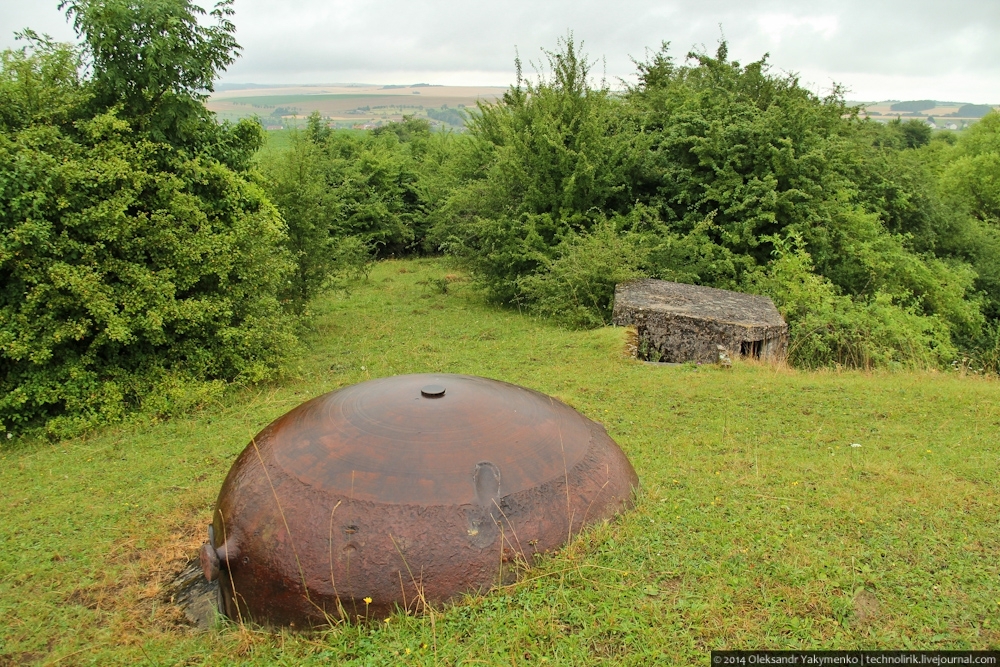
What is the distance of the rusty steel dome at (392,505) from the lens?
3.59m

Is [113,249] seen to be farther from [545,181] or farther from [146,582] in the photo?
[545,181]

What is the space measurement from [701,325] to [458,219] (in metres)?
7.80

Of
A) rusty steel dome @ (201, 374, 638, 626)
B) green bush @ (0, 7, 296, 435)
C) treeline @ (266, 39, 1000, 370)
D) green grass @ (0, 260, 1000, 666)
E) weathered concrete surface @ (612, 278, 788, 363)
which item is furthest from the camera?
treeline @ (266, 39, 1000, 370)

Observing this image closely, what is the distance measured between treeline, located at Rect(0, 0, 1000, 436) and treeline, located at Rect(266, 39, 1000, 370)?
0.18ft

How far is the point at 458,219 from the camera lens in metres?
16.0

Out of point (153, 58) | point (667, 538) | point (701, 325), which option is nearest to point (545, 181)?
point (701, 325)

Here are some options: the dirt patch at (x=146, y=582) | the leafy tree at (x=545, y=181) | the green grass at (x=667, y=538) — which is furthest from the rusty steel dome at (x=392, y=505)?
the leafy tree at (x=545, y=181)

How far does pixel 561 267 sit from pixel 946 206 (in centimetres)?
1162

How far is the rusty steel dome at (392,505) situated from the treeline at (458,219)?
4592mm

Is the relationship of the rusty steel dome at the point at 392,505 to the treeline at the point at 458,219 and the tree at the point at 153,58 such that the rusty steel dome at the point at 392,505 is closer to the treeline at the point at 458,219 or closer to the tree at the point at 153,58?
the treeline at the point at 458,219

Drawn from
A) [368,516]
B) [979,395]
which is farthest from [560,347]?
[368,516]

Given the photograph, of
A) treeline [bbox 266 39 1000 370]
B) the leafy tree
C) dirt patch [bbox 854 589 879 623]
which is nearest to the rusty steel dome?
dirt patch [bbox 854 589 879 623]

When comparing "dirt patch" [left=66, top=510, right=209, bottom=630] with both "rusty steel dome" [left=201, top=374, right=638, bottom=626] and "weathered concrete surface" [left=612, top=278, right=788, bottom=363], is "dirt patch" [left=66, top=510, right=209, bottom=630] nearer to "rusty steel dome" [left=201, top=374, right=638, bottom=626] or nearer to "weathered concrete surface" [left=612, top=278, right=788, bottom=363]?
"rusty steel dome" [left=201, top=374, right=638, bottom=626]

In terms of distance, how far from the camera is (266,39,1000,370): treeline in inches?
464
